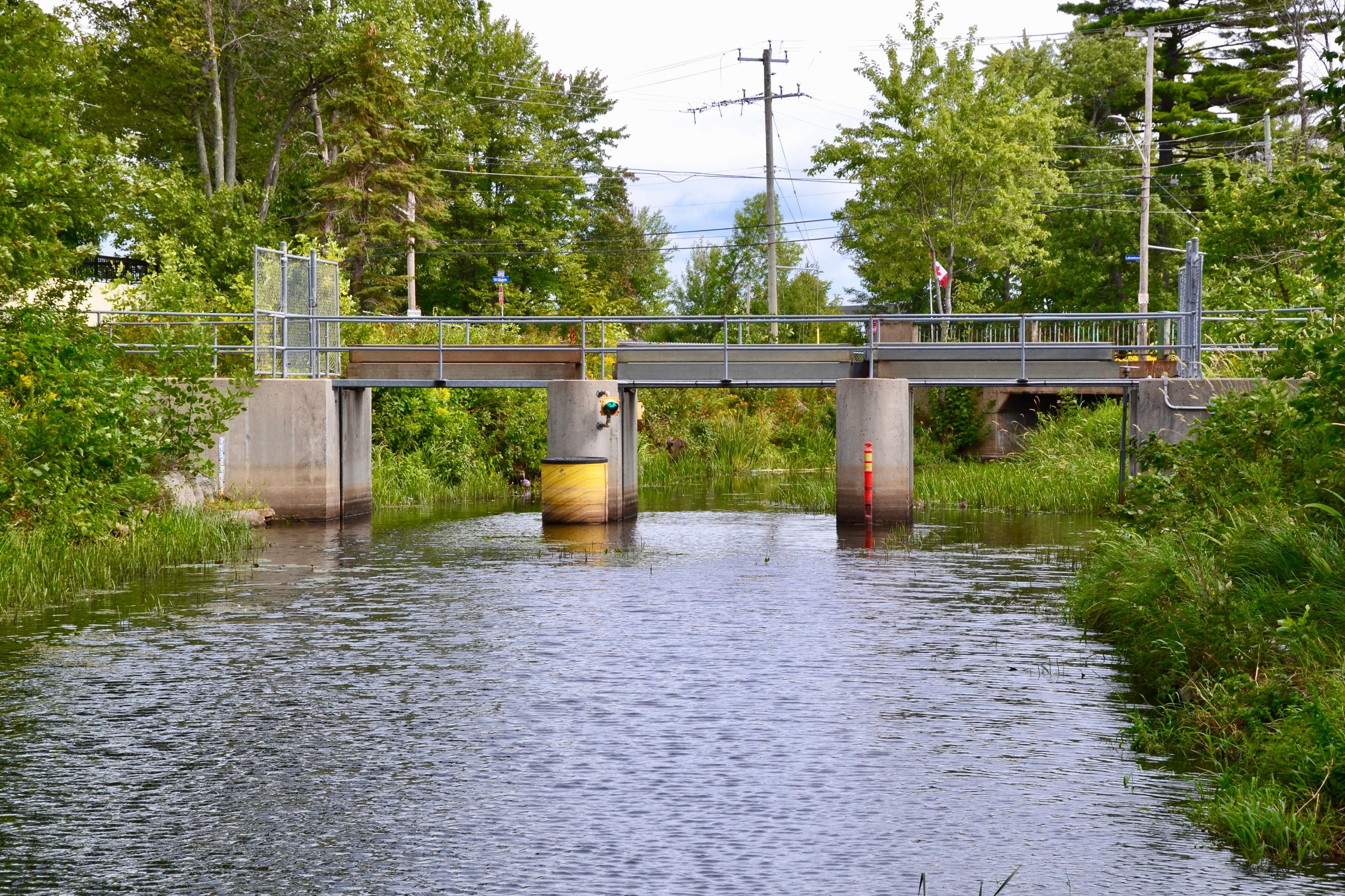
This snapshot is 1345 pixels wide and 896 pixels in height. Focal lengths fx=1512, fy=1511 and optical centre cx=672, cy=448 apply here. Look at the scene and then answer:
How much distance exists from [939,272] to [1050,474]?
13121 millimetres

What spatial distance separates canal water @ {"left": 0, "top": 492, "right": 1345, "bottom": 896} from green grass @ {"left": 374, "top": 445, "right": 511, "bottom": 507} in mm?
14801

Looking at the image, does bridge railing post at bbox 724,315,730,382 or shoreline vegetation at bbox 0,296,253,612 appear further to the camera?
bridge railing post at bbox 724,315,730,382

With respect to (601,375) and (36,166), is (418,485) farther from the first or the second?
(36,166)

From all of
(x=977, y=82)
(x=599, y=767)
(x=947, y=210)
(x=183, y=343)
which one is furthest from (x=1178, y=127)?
(x=599, y=767)

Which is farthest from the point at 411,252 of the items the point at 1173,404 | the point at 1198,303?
the point at 1173,404

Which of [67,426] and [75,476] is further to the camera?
[75,476]

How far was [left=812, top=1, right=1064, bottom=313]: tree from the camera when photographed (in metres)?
45.9

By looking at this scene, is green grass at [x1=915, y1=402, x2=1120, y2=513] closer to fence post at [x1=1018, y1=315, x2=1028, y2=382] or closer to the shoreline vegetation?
fence post at [x1=1018, y1=315, x2=1028, y2=382]

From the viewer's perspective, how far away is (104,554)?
20.1 meters

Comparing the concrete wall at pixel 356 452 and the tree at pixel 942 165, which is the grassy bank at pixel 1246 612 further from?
the tree at pixel 942 165

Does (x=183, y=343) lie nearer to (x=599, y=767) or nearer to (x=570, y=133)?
(x=599, y=767)

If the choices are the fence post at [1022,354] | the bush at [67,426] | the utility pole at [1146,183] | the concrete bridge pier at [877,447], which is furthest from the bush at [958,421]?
the bush at [67,426]

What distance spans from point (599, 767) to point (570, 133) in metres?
69.2

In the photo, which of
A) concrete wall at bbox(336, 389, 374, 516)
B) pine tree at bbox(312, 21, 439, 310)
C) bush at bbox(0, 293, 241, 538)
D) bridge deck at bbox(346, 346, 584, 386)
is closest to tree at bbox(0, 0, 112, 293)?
bush at bbox(0, 293, 241, 538)
